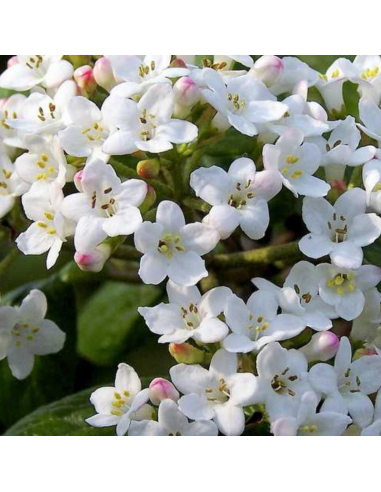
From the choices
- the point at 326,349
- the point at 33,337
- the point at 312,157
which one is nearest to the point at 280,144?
the point at 312,157

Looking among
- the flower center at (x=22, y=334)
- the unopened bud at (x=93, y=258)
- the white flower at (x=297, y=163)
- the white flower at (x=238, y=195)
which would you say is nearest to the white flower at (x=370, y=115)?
the white flower at (x=297, y=163)

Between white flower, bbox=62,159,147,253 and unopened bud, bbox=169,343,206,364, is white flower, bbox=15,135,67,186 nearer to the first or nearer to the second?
white flower, bbox=62,159,147,253

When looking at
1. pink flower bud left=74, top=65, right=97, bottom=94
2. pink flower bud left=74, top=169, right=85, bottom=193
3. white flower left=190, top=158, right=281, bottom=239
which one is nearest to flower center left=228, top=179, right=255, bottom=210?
white flower left=190, top=158, right=281, bottom=239

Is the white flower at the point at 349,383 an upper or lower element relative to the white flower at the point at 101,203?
lower

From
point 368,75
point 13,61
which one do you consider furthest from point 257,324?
point 13,61

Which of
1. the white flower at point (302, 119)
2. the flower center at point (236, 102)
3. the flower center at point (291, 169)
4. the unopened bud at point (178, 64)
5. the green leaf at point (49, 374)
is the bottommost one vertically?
the green leaf at point (49, 374)

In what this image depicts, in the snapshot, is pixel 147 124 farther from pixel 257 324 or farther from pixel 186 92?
pixel 257 324

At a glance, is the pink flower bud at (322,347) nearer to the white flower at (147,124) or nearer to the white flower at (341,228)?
the white flower at (341,228)
